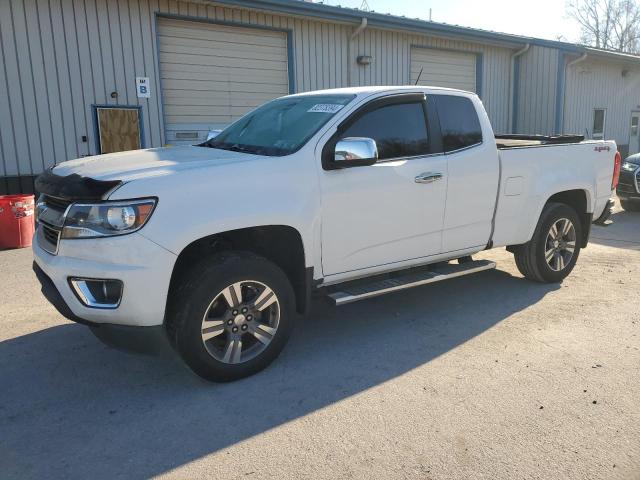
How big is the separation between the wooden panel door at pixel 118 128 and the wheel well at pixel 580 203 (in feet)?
25.4

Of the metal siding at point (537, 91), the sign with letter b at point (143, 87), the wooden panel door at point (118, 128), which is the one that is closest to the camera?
the wooden panel door at point (118, 128)

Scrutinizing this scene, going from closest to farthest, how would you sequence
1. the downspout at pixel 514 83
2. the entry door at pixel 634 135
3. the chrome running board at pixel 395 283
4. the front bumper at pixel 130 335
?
1. the front bumper at pixel 130 335
2. the chrome running board at pixel 395 283
3. the downspout at pixel 514 83
4. the entry door at pixel 634 135

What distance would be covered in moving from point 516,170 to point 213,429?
3.59 metres

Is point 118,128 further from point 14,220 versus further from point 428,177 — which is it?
point 428,177

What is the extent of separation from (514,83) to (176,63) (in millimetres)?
10757

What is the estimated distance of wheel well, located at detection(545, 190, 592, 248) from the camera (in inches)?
228

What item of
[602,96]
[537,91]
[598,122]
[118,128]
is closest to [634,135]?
[598,122]

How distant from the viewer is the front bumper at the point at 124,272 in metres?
3.08

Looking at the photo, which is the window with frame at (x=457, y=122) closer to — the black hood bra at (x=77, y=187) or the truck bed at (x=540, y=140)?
the truck bed at (x=540, y=140)

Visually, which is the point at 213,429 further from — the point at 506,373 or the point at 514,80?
the point at 514,80

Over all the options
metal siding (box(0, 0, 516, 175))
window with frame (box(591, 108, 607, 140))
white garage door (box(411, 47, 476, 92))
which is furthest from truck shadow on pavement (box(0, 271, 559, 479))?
window with frame (box(591, 108, 607, 140))

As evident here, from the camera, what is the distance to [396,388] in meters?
3.49

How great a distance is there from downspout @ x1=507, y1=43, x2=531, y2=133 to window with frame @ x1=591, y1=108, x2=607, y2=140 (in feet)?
12.7

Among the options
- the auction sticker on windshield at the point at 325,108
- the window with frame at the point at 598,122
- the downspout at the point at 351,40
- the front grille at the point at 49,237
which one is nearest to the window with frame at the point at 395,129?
the auction sticker on windshield at the point at 325,108
